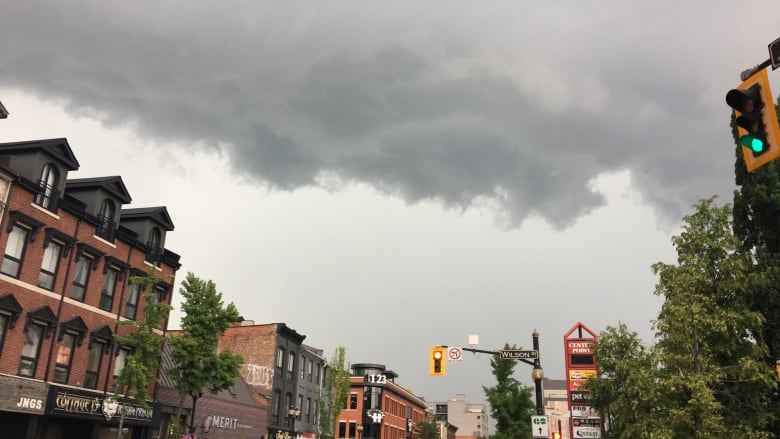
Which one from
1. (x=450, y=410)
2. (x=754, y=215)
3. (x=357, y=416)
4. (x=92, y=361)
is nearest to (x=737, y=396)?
(x=754, y=215)

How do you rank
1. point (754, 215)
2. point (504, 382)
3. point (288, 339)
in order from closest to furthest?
point (754, 215), point (504, 382), point (288, 339)

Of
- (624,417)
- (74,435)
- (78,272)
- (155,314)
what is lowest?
(74,435)

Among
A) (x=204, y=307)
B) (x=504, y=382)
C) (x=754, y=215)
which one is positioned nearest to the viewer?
(x=754, y=215)

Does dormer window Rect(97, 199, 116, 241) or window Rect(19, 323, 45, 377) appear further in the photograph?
dormer window Rect(97, 199, 116, 241)

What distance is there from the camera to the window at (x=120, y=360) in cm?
3056

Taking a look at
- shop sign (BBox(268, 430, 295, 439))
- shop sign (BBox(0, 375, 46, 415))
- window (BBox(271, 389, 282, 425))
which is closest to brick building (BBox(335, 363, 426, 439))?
shop sign (BBox(268, 430, 295, 439))

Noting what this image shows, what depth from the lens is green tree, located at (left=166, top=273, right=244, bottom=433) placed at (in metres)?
30.9

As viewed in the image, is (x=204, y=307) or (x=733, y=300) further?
(x=204, y=307)

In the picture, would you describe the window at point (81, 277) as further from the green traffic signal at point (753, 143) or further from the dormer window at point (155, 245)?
the green traffic signal at point (753, 143)

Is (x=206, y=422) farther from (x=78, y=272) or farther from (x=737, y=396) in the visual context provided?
(x=737, y=396)

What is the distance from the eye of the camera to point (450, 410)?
197 m

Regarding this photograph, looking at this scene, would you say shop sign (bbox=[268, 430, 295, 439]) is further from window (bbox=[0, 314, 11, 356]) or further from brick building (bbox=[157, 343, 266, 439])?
window (bbox=[0, 314, 11, 356])

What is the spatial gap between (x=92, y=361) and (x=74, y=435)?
11.9 ft

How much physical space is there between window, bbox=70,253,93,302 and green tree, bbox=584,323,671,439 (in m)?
24.9
